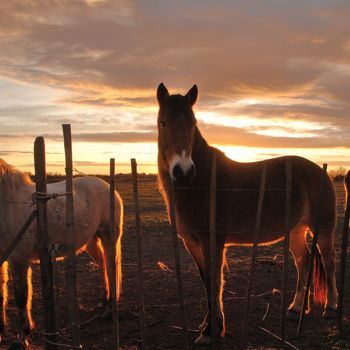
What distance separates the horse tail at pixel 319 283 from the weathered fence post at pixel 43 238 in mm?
4144

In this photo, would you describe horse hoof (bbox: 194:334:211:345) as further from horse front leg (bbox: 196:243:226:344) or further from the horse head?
the horse head

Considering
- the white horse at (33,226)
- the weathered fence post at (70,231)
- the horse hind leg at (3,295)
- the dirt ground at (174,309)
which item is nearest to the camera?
the weathered fence post at (70,231)

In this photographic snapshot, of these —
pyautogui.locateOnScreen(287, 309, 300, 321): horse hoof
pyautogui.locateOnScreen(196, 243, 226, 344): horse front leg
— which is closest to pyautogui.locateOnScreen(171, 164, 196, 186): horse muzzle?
pyautogui.locateOnScreen(196, 243, 226, 344): horse front leg

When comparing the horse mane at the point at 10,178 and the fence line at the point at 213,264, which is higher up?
the horse mane at the point at 10,178

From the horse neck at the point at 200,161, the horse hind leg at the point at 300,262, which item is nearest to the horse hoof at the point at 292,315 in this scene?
the horse hind leg at the point at 300,262

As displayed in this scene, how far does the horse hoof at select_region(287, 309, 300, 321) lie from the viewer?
6.55m

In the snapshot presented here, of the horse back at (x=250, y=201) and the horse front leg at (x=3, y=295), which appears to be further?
the horse front leg at (x=3, y=295)

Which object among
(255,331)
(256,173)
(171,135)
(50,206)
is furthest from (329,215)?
(50,206)

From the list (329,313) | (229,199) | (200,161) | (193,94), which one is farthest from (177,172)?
(329,313)

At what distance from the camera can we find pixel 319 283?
6656 millimetres

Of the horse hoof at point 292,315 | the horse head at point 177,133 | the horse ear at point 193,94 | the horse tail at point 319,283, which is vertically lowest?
the horse hoof at point 292,315

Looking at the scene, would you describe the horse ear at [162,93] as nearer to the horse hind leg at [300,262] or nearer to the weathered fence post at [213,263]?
the weathered fence post at [213,263]

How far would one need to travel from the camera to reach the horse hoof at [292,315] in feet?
21.5

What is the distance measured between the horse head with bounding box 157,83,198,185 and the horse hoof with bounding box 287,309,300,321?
10.3ft
